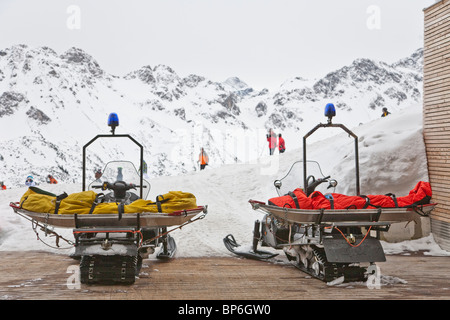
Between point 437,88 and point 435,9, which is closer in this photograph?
point 437,88

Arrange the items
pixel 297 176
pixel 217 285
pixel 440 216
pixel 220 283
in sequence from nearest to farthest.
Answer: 1. pixel 217 285
2. pixel 220 283
3. pixel 297 176
4. pixel 440 216

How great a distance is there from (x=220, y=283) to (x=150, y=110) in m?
140

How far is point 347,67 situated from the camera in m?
193

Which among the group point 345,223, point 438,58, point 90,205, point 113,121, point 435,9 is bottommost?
point 345,223

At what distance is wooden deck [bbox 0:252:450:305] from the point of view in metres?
4.43

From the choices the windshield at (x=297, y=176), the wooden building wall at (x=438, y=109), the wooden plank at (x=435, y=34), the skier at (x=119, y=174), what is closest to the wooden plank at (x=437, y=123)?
the wooden building wall at (x=438, y=109)

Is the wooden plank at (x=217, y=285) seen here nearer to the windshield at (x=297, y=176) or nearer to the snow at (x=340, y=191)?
the windshield at (x=297, y=176)

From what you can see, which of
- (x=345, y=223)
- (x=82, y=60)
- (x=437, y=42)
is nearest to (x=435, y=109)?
(x=437, y=42)

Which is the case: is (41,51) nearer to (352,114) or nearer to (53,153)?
(53,153)

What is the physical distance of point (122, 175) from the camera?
6500 millimetres

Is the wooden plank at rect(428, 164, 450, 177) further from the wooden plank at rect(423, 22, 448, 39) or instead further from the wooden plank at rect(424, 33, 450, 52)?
the wooden plank at rect(423, 22, 448, 39)

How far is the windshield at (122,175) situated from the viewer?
6.33m

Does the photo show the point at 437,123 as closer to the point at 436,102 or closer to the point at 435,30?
the point at 436,102

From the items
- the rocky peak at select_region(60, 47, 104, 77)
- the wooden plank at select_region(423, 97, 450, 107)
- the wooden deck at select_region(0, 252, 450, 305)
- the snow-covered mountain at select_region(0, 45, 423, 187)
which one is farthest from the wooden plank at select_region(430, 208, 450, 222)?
the rocky peak at select_region(60, 47, 104, 77)
